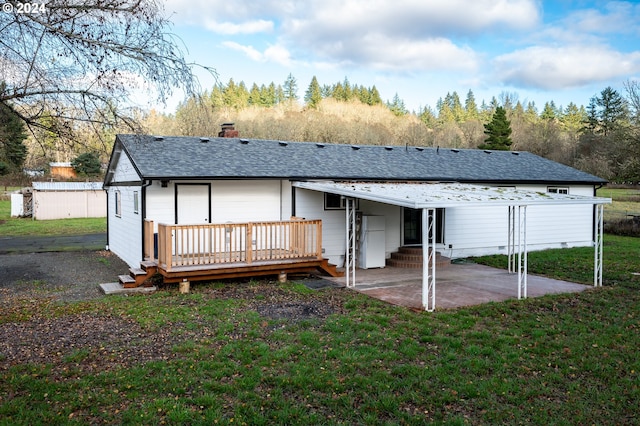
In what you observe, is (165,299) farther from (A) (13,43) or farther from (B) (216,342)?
(A) (13,43)

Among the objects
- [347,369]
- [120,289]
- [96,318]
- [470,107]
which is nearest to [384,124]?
[470,107]

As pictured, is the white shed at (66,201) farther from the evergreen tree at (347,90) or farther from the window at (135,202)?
the evergreen tree at (347,90)

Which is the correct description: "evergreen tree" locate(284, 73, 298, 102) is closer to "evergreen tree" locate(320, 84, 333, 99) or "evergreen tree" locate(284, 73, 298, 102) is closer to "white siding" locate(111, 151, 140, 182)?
"evergreen tree" locate(320, 84, 333, 99)

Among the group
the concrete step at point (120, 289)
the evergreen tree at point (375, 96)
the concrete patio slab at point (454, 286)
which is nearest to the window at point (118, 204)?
the concrete step at point (120, 289)

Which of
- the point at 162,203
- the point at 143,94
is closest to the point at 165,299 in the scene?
the point at 162,203

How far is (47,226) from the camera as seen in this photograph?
23.7 m

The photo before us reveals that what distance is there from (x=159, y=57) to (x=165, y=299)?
569cm

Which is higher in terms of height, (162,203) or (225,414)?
(162,203)

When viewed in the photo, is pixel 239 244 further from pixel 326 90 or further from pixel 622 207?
pixel 326 90

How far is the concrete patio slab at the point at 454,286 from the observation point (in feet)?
30.8

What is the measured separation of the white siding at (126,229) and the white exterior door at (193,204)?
0.99 m

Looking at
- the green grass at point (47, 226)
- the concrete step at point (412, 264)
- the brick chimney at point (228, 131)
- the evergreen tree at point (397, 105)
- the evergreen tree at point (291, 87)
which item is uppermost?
the evergreen tree at point (291, 87)

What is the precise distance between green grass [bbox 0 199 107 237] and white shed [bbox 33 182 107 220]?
1.00 metres

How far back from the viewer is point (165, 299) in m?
9.45
